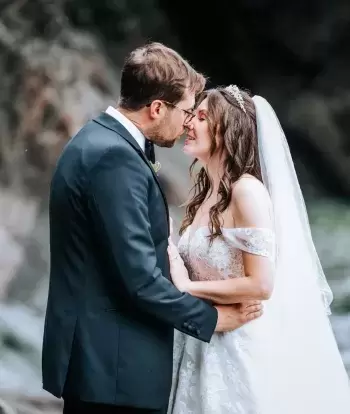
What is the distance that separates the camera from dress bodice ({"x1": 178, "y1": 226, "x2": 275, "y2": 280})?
1.66 meters

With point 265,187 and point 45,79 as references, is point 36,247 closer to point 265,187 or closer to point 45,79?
point 45,79

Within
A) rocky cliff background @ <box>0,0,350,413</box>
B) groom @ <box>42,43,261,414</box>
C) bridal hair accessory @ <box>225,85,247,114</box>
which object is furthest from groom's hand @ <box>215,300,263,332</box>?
rocky cliff background @ <box>0,0,350,413</box>

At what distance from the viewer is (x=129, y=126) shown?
5.10 ft

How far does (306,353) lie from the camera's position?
6.06ft

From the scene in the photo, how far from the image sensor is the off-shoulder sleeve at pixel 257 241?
5.43 feet

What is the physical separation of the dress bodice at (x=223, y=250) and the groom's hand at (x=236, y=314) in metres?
0.08

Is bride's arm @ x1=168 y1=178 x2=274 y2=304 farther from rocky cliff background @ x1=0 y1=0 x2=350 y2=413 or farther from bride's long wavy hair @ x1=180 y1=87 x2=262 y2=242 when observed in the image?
rocky cliff background @ x1=0 y1=0 x2=350 y2=413

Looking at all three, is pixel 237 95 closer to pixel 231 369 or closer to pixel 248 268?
pixel 248 268

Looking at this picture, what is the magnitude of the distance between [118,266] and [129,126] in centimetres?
35

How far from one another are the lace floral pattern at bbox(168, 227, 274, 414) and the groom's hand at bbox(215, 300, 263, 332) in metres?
0.05

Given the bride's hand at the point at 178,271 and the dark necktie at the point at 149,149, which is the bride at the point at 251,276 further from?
the dark necktie at the point at 149,149

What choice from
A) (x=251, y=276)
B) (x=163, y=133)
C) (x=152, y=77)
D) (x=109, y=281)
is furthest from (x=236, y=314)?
(x=152, y=77)

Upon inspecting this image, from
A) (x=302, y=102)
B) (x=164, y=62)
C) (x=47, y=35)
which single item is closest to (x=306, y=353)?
(x=164, y=62)

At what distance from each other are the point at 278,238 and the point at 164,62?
625mm
